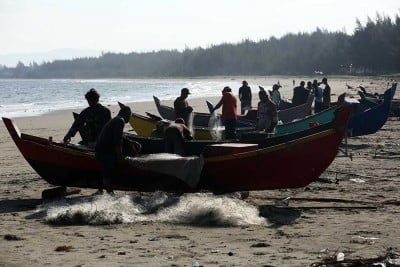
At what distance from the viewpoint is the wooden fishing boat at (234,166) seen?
9.71 metres

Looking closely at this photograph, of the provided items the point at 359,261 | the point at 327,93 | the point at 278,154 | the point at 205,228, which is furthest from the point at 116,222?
the point at 327,93

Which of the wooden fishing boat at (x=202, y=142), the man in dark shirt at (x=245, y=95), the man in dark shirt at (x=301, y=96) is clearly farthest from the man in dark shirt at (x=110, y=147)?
the man in dark shirt at (x=245, y=95)

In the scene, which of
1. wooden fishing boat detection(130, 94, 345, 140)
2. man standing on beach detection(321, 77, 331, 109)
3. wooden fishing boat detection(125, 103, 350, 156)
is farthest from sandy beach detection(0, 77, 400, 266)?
man standing on beach detection(321, 77, 331, 109)

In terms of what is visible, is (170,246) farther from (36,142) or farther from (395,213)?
(36,142)

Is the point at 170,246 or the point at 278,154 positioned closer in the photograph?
the point at 170,246

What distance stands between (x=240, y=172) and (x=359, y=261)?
3.53 meters

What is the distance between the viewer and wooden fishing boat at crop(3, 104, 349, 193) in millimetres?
9711

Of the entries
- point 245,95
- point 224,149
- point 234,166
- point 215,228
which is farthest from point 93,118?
point 245,95

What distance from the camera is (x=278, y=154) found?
32.1ft

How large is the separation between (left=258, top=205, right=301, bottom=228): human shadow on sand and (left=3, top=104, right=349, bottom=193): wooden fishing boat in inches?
20.8

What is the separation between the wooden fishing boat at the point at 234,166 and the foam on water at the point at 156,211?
44 centimetres

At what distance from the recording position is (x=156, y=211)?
9.26m

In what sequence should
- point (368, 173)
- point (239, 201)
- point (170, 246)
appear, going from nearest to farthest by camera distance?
point (170, 246) < point (239, 201) < point (368, 173)

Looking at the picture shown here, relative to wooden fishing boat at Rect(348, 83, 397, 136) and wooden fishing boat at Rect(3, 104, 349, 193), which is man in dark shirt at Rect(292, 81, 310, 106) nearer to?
wooden fishing boat at Rect(348, 83, 397, 136)
